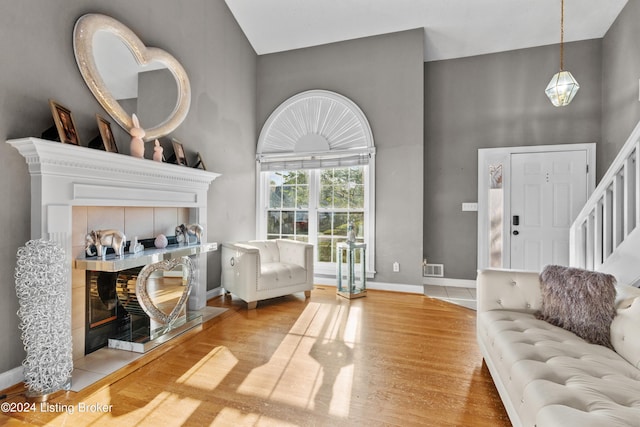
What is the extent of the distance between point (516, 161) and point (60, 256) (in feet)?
16.3

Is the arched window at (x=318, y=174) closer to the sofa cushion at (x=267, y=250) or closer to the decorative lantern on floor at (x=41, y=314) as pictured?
the sofa cushion at (x=267, y=250)

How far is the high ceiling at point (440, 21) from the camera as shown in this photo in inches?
144

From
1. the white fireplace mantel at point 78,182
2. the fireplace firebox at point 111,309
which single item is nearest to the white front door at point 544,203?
the white fireplace mantel at point 78,182

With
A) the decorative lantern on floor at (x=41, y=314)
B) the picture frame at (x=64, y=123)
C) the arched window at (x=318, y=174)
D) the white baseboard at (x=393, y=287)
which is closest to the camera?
the decorative lantern on floor at (x=41, y=314)

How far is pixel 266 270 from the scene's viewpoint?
11.3 ft

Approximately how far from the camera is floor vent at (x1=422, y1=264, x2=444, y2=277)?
14.8ft

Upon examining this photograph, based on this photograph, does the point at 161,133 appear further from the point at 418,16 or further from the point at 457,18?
the point at 457,18

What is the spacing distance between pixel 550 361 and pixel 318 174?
11.7 ft

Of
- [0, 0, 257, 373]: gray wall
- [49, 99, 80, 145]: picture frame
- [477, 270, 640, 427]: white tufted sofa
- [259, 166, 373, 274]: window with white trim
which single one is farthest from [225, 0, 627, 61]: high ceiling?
[477, 270, 640, 427]: white tufted sofa

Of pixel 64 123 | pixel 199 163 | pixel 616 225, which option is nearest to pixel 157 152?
pixel 199 163

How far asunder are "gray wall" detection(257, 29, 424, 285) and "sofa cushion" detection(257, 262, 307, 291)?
3.96 feet

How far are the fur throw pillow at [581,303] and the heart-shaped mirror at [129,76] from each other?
342cm

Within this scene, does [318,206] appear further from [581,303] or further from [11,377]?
[11,377]

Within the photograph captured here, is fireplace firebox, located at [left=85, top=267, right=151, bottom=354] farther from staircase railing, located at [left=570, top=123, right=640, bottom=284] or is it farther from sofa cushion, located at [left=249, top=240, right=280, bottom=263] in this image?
staircase railing, located at [left=570, top=123, right=640, bottom=284]
